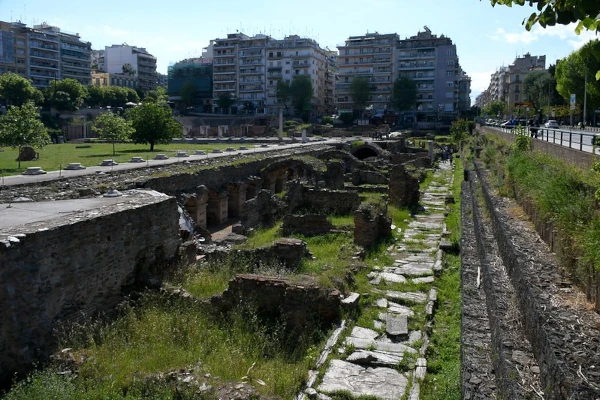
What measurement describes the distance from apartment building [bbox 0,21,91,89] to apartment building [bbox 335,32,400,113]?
49243 mm

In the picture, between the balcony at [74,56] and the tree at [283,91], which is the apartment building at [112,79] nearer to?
the balcony at [74,56]

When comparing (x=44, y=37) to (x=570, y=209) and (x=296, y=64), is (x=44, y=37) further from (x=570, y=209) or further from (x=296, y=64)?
(x=570, y=209)

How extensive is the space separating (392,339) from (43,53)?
10192 centimetres

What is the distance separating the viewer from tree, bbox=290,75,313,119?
9128cm

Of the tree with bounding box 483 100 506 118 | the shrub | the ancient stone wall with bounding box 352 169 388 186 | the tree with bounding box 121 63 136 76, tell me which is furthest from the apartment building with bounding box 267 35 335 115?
the ancient stone wall with bounding box 352 169 388 186

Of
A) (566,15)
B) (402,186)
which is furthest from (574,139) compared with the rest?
(566,15)

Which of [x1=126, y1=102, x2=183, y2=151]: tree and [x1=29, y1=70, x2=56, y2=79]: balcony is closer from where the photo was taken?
[x1=126, y1=102, x2=183, y2=151]: tree

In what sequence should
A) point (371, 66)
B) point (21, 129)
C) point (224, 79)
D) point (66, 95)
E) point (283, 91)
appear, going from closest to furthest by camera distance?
point (21, 129) → point (66, 95) → point (283, 91) → point (371, 66) → point (224, 79)

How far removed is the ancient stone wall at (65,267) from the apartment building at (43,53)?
9023 centimetres

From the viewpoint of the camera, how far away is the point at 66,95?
76.6 m

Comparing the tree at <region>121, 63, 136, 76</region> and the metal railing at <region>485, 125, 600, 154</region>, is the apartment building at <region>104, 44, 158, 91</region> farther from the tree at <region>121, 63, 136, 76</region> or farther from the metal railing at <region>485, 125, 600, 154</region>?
the metal railing at <region>485, 125, 600, 154</region>

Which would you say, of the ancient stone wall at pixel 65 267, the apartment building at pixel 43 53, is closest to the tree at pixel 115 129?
the ancient stone wall at pixel 65 267

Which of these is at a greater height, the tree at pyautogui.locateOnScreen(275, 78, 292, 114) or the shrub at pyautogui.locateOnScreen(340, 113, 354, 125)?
the tree at pyautogui.locateOnScreen(275, 78, 292, 114)

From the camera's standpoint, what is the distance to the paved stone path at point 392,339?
796 centimetres
